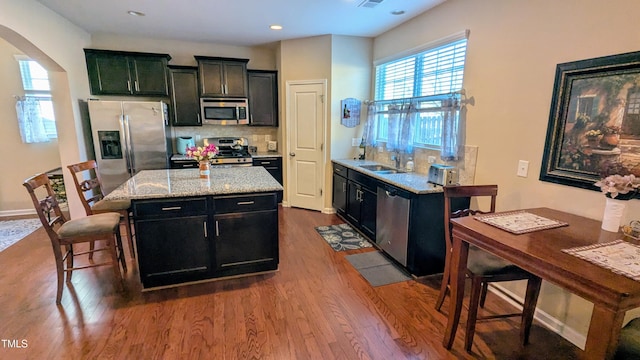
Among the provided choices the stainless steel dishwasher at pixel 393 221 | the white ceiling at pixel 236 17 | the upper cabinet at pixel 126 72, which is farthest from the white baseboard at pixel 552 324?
the upper cabinet at pixel 126 72

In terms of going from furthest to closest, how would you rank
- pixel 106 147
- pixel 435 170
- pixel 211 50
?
pixel 211 50
pixel 106 147
pixel 435 170

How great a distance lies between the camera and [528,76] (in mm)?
2283

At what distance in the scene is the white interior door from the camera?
4.64m

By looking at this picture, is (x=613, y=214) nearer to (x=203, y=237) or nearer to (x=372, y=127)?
(x=203, y=237)

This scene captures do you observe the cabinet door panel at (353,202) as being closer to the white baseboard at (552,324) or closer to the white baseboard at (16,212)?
the white baseboard at (552,324)

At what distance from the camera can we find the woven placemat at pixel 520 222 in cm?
174

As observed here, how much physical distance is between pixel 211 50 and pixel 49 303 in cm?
411

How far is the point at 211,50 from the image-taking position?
198 inches

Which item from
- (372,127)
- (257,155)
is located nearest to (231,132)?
(257,155)

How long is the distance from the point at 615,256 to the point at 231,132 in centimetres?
511

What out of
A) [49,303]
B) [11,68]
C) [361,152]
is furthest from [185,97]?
[49,303]

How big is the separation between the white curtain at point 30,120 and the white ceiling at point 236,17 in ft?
4.57

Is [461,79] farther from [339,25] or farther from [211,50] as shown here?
[211,50]

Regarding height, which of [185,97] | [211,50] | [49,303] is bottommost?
[49,303]
